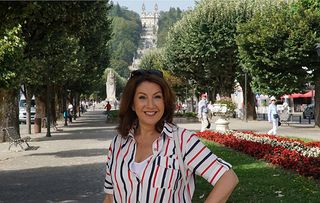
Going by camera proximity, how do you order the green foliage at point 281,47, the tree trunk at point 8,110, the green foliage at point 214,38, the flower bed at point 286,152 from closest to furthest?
the flower bed at point 286,152
the tree trunk at point 8,110
the green foliage at point 281,47
the green foliage at point 214,38

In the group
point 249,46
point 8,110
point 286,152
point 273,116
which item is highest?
point 249,46

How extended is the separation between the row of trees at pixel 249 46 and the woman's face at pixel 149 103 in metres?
16.6

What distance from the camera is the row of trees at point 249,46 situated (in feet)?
→ 93.8

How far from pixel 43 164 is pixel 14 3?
6152mm

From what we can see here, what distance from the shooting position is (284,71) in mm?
29828

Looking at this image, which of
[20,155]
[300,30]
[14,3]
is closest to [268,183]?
[14,3]

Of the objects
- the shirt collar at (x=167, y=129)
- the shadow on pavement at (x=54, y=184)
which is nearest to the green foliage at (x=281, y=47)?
the shadow on pavement at (x=54, y=184)

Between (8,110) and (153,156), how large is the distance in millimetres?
20768

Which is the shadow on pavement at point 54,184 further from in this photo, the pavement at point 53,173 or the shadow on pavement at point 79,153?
the shadow on pavement at point 79,153

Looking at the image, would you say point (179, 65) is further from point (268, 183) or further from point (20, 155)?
point (268, 183)

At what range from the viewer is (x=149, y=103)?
111 inches

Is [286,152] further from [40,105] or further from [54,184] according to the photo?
[40,105]

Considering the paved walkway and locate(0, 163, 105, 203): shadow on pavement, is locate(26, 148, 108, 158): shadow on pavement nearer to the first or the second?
locate(0, 163, 105, 203): shadow on pavement

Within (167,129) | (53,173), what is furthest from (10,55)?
(167,129)
